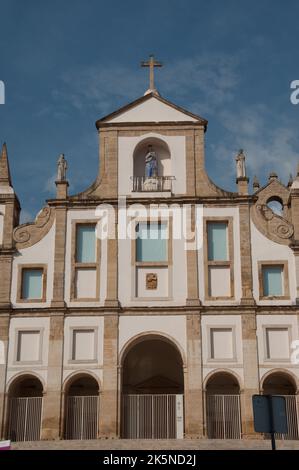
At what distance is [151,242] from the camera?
3019 centimetres

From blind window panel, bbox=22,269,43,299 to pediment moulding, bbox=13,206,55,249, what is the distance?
1173mm

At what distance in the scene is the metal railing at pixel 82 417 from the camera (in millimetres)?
27656

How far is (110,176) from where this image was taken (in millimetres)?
31125

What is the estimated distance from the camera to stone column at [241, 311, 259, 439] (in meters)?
27.3

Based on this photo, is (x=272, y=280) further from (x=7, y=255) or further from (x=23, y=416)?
(x=23, y=416)

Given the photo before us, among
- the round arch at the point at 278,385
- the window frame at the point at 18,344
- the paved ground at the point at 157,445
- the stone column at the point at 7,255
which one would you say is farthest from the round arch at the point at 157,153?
the paved ground at the point at 157,445

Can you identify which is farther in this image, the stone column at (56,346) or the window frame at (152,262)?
the window frame at (152,262)

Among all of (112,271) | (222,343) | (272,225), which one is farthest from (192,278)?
(272,225)

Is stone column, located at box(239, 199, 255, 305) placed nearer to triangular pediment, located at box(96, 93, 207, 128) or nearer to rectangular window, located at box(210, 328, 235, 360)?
rectangular window, located at box(210, 328, 235, 360)

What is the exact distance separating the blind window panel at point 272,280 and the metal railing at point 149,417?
586 cm

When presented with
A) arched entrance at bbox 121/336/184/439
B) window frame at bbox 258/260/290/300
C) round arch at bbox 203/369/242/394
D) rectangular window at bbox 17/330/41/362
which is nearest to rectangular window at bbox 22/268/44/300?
rectangular window at bbox 17/330/41/362

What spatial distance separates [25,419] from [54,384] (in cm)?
176

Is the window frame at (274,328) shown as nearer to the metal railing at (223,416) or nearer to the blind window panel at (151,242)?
the metal railing at (223,416)
